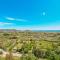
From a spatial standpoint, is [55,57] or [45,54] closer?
[55,57]

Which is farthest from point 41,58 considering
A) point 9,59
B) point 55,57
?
point 9,59

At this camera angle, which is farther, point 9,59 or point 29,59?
point 29,59

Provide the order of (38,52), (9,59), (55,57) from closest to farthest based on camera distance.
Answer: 1. (9,59)
2. (55,57)
3. (38,52)

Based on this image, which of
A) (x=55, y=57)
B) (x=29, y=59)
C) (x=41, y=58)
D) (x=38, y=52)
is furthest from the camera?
(x=38, y=52)

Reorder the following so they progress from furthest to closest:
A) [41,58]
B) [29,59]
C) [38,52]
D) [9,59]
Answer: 1. [38,52]
2. [41,58]
3. [29,59]
4. [9,59]

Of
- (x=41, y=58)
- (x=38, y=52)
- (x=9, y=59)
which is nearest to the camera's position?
(x=9, y=59)

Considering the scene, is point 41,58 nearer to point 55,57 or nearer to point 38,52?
point 38,52

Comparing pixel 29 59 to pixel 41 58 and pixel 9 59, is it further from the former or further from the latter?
pixel 41 58

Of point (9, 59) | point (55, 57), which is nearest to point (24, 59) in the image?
point (9, 59)
